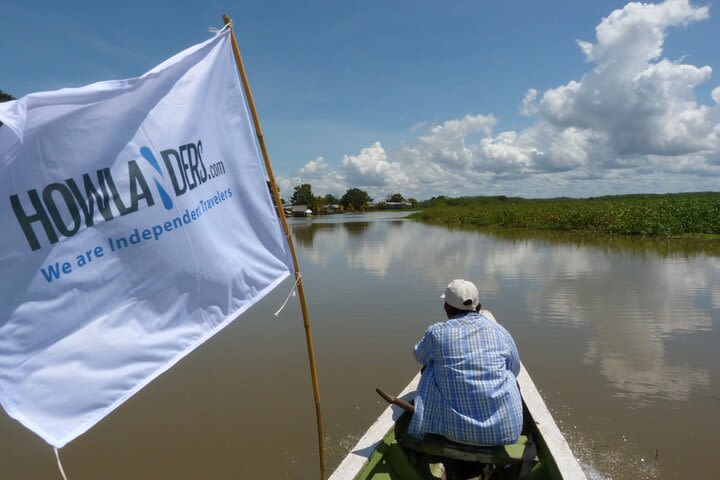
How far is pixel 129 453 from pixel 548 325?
21.7 feet

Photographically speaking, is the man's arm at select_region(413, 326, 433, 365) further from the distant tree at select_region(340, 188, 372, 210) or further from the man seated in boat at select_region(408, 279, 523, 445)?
the distant tree at select_region(340, 188, 372, 210)

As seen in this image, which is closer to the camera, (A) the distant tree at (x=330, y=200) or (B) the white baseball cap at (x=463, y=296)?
(B) the white baseball cap at (x=463, y=296)

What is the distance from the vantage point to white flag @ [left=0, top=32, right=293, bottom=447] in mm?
1847

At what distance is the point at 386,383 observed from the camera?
6.04 meters

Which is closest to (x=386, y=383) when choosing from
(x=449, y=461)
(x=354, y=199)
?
(x=449, y=461)

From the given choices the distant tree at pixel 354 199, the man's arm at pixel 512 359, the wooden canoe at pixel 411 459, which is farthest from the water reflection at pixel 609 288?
the distant tree at pixel 354 199

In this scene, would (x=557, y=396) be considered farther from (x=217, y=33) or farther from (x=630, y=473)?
(x=217, y=33)

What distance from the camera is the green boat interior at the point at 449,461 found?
2809 mm

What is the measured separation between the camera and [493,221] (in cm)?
3681

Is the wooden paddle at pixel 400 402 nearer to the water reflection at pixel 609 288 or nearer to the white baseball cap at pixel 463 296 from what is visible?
the white baseball cap at pixel 463 296

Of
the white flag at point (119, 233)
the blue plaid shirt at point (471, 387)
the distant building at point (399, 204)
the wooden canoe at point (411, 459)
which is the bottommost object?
the distant building at point (399, 204)

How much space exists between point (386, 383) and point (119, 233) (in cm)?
453

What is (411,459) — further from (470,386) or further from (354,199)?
(354,199)

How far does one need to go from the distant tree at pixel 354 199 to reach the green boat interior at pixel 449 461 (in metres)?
129
